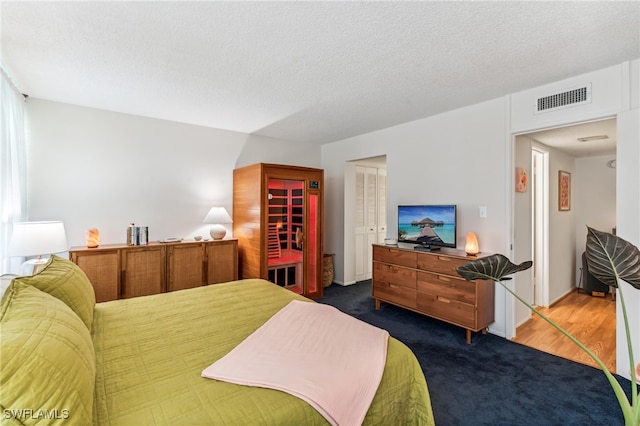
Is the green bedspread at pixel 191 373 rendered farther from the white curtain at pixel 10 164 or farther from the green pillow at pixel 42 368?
the white curtain at pixel 10 164

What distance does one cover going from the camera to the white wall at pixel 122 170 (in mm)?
3316

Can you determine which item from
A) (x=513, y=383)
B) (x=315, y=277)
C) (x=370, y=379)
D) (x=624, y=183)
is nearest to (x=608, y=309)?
(x=624, y=183)

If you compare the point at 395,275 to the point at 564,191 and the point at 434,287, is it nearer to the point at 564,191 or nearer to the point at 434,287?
the point at 434,287

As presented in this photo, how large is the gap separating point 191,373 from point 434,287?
8.89 ft

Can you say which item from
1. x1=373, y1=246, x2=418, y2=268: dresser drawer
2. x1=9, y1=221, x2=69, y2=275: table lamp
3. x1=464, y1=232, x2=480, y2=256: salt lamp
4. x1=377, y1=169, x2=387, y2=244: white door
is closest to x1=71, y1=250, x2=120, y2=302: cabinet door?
x1=9, y1=221, x2=69, y2=275: table lamp

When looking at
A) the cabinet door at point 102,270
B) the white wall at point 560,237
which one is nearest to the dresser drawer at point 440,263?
the white wall at point 560,237

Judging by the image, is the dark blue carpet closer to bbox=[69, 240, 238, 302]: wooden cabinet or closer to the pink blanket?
the pink blanket

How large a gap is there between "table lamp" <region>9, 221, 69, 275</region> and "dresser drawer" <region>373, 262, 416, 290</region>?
3.41 meters

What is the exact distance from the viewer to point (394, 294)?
12.3 feet

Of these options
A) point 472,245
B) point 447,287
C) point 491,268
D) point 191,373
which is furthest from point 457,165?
point 191,373

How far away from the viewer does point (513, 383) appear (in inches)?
91.2

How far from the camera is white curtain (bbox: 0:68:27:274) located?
247 centimetres

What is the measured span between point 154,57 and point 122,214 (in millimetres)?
2232

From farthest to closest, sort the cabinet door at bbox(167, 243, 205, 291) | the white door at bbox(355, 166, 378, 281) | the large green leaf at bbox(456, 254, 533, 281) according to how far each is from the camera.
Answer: the white door at bbox(355, 166, 378, 281) < the cabinet door at bbox(167, 243, 205, 291) < the large green leaf at bbox(456, 254, 533, 281)
